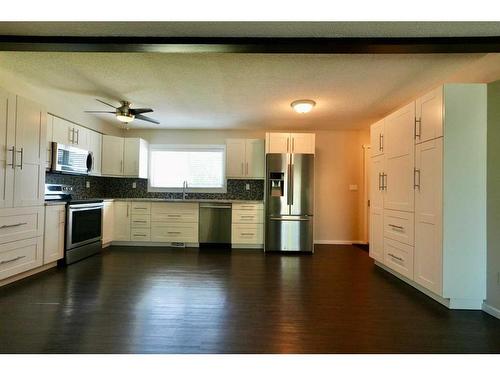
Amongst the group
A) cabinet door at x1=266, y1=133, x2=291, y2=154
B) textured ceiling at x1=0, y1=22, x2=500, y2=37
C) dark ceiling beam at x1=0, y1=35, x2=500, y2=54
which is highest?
textured ceiling at x1=0, y1=22, x2=500, y2=37

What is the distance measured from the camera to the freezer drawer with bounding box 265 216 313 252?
4.55 m

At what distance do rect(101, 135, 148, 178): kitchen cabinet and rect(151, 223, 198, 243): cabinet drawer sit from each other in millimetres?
1091

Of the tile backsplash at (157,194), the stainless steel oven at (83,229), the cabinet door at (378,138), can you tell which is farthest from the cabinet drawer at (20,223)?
the cabinet door at (378,138)

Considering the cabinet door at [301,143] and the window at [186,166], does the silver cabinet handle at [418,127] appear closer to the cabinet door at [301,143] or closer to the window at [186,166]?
the cabinet door at [301,143]

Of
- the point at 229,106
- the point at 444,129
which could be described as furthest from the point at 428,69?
the point at 229,106

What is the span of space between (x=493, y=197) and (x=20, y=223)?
4625 mm

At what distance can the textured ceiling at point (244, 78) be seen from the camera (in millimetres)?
2537

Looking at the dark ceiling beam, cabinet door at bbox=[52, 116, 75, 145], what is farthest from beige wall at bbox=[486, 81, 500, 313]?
cabinet door at bbox=[52, 116, 75, 145]

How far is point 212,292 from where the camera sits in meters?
2.65

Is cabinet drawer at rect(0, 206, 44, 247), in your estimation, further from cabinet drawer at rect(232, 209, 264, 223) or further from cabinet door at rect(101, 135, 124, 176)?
cabinet drawer at rect(232, 209, 264, 223)

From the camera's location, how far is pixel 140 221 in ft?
16.0

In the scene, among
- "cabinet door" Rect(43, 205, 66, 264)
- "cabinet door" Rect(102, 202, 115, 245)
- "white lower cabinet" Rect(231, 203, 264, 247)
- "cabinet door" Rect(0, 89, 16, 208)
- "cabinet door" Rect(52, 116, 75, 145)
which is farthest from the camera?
"white lower cabinet" Rect(231, 203, 264, 247)

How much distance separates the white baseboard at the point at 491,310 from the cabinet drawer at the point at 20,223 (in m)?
4.56
